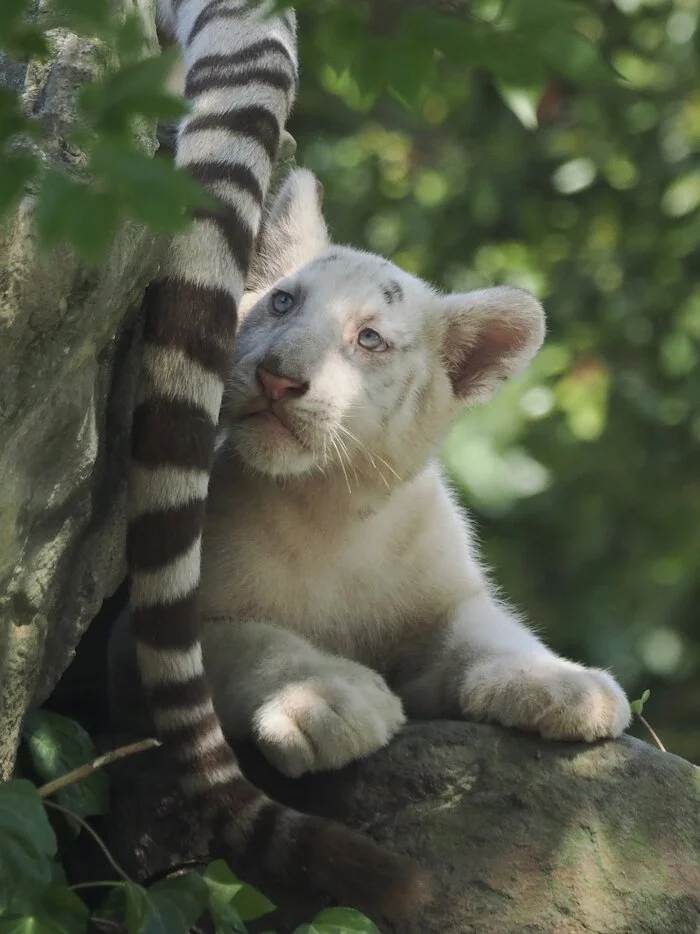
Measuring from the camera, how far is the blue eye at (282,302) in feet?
12.4

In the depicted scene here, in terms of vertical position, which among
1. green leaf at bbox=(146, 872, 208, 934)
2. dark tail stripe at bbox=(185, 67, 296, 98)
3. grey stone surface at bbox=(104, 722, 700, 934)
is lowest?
grey stone surface at bbox=(104, 722, 700, 934)

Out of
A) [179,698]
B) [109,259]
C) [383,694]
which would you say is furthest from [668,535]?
[109,259]

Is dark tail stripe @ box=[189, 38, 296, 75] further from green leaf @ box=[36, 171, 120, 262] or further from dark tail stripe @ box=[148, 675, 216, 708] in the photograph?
green leaf @ box=[36, 171, 120, 262]

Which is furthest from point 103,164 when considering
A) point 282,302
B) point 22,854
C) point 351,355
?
point 282,302

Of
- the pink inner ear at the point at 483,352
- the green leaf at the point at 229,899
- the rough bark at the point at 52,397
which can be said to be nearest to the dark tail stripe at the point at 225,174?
the rough bark at the point at 52,397

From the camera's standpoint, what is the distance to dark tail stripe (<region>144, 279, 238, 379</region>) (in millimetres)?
2998

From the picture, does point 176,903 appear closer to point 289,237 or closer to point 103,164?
point 103,164

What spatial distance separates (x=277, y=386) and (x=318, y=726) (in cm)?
89

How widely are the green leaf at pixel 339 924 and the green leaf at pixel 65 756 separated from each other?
784 mm

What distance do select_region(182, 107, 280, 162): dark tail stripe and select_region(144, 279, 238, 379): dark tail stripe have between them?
1.47 ft

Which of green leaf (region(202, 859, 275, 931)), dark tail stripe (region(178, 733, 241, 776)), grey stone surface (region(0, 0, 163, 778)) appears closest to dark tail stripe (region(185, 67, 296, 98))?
grey stone surface (region(0, 0, 163, 778))

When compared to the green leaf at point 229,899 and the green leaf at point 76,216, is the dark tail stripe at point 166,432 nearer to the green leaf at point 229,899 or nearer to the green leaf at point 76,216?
the green leaf at point 229,899

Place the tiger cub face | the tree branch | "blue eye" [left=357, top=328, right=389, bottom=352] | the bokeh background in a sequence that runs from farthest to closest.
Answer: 1. the bokeh background
2. "blue eye" [left=357, top=328, right=389, bottom=352]
3. the tiger cub face
4. the tree branch

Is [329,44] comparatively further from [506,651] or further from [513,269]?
[513,269]
